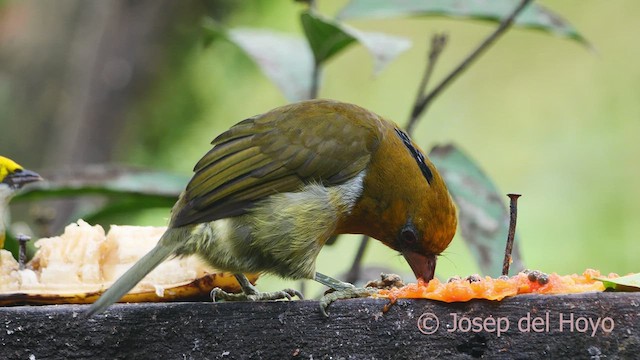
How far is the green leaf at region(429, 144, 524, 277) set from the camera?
319 cm

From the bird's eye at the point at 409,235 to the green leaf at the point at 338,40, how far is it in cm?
67

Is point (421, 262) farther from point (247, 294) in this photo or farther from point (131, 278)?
point (131, 278)

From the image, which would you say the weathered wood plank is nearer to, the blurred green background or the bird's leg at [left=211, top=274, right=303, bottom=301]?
the bird's leg at [left=211, top=274, right=303, bottom=301]

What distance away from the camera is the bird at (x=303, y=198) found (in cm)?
267

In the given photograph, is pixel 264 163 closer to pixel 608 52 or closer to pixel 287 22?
pixel 287 22

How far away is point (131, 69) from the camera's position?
5.62m

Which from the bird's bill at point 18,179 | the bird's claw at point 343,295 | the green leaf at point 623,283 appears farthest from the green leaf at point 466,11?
the green leaf at point 623,283

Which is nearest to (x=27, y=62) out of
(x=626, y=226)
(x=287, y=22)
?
(x=287, y=22)

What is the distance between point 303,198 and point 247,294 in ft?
1.08

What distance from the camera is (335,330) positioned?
2.21 m

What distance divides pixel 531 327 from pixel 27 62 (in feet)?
15.2

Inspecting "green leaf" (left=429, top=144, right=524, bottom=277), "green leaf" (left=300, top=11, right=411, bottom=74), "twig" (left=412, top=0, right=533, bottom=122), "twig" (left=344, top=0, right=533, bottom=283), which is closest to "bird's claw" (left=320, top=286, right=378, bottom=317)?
"green leaf" (left=429, top=144, right=524, bottom=277)

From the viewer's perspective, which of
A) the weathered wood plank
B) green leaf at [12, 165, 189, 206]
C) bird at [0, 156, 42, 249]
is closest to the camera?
the weathered wood plank

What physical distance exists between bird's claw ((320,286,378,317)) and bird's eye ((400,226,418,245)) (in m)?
0.34
